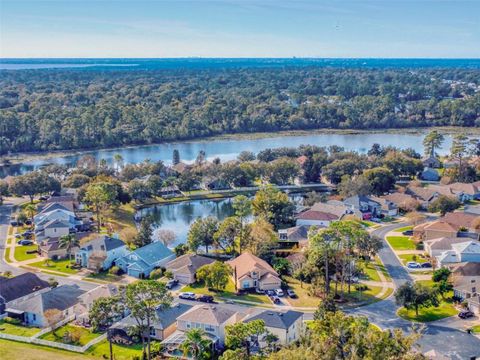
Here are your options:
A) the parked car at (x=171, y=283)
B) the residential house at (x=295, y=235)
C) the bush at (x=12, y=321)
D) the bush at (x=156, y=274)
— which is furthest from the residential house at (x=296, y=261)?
the bush at (x=12, y=321)

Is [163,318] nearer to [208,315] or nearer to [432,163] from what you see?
[208,315]

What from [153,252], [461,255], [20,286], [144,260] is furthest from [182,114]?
[20,286]

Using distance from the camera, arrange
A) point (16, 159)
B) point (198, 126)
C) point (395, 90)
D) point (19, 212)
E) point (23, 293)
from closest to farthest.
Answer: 1. point (23, 293)
2. point (19, 212)
3. point (16, 159)
4. point (198, 126)
5. point (395, 90)

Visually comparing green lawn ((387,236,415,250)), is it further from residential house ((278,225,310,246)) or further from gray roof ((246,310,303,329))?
→ gray roof ((246,310,303,329))

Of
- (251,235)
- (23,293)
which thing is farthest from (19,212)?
(251,235)

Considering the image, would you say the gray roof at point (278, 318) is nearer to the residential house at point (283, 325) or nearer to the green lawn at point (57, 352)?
the residential house at point (283, 325)

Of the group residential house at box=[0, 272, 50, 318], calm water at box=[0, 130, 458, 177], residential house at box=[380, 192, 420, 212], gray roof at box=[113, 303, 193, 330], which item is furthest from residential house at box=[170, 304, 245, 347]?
calm water at box=[0, 130, 458, 177]

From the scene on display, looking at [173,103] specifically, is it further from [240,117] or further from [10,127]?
[10,127]
